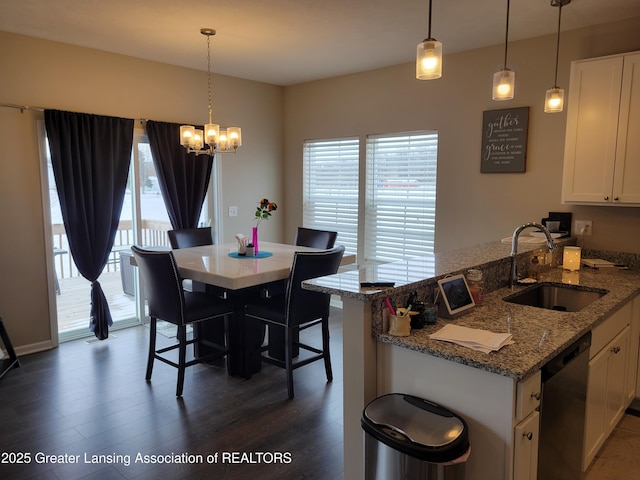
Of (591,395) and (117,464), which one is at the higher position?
(591,395)

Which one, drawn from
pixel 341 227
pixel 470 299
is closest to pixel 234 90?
pixel 341 227

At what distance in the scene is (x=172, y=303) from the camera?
3.17 meters

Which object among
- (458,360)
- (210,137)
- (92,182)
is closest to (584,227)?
(458,360)

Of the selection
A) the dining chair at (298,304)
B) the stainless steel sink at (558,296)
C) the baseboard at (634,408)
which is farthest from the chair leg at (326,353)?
the baseboard at (634,408)

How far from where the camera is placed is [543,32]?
357 centimetres

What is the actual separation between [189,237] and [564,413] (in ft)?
11.3

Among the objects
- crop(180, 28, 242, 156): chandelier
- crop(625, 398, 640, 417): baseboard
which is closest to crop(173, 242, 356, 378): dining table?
crop(180, 28, 242, 156): chandelier

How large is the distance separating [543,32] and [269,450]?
3.50m

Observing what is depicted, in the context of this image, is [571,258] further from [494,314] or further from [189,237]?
[189,237]

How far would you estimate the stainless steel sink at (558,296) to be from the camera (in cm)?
271

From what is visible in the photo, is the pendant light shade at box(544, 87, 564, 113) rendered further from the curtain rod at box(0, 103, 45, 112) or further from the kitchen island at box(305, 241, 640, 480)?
the curtain rod at box(0, 103, 45, 112)

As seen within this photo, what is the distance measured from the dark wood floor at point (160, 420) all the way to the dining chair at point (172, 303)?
248mm

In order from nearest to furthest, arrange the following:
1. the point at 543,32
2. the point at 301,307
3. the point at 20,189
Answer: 1. the point at 301,307
2. the point at 543,32
3. the point at 20,189

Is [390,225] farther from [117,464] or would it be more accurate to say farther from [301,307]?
[117,464]
